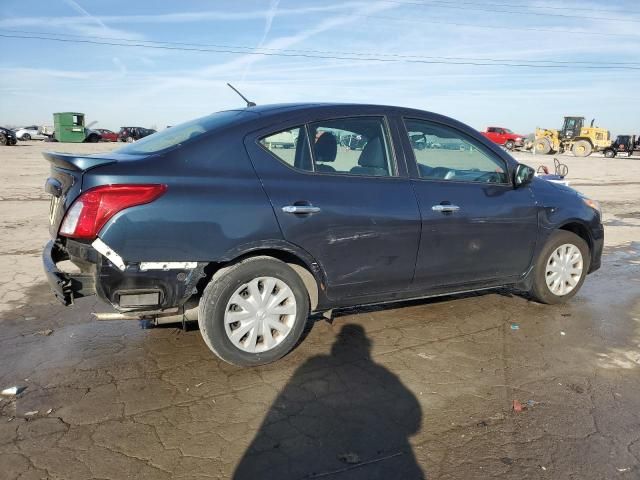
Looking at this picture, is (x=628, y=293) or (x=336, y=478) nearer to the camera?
(x=336, y=478)

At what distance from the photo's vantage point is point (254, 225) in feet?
10.8

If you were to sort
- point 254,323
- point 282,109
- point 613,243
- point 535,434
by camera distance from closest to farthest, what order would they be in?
point 535,434
point 254,323
point 282,109
point 613,243

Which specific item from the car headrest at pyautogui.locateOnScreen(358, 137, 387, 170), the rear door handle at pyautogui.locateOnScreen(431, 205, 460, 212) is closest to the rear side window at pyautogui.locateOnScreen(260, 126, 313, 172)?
the car headrest at pyautogui.locateOnScreen(358, 137, 387, 170)

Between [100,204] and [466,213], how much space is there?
2633 millimetres

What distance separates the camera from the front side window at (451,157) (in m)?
4.05

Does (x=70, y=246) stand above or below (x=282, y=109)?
below

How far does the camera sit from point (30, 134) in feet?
157

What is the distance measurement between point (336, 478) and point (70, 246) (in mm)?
2049

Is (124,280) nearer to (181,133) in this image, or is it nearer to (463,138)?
(181,133)

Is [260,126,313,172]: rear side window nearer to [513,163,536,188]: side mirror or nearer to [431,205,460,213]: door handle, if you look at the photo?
[431,205,460,213]: door handle

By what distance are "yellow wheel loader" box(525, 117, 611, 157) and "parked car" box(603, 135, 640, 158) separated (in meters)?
0.55

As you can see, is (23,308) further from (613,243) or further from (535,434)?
(613,243)

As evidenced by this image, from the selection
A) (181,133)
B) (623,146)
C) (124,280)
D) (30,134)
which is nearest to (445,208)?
(181,133)

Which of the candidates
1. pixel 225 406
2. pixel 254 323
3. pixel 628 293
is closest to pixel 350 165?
pixel 254 323
